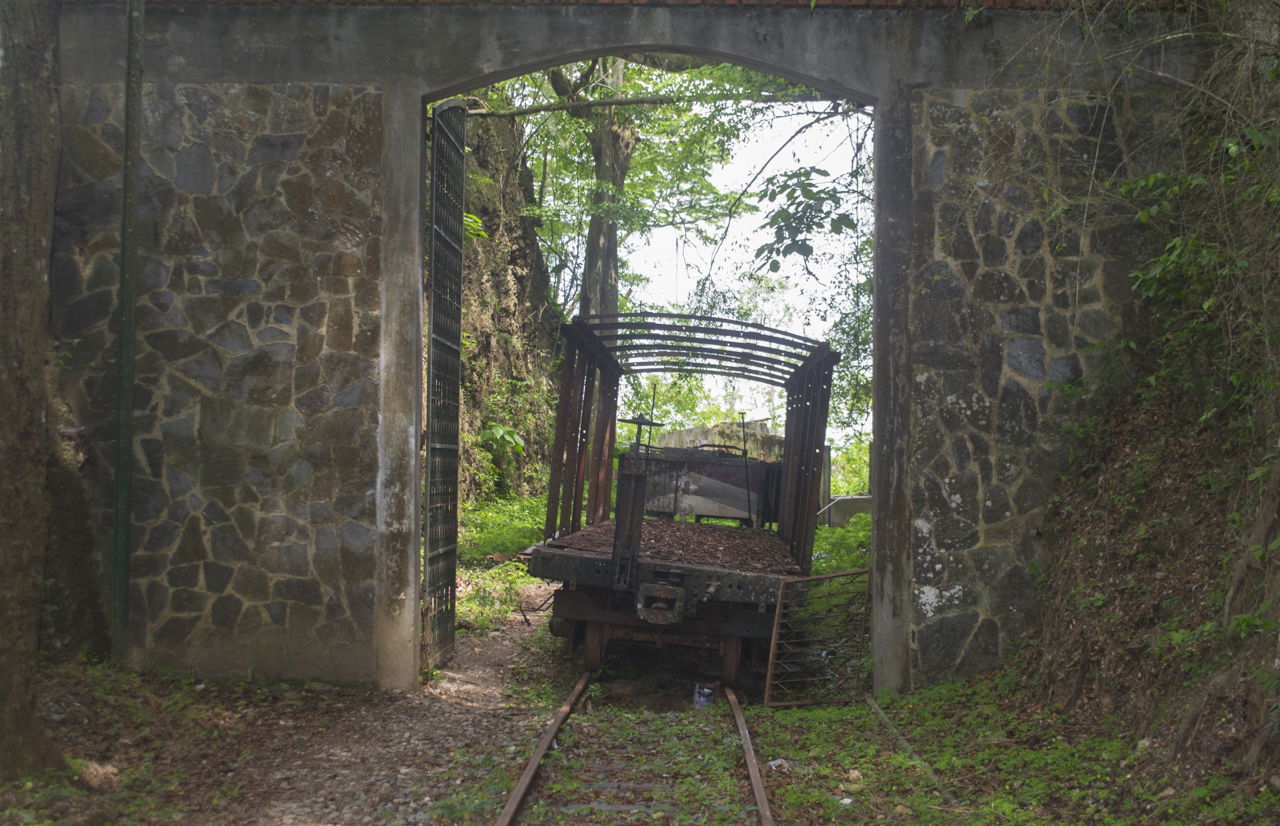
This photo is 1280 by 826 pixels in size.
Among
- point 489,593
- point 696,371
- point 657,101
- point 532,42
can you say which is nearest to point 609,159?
point 657,101

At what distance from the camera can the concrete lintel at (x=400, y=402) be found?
315 inches

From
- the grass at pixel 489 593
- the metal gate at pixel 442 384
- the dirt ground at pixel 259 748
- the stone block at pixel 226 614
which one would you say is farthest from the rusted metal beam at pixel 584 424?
the stone block at pixel 226 614

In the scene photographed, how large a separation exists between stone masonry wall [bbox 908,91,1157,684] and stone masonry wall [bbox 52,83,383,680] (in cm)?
428

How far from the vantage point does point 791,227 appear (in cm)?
1103

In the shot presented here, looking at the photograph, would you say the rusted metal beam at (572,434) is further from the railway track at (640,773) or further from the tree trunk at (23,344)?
the tree trunk at (23,344)

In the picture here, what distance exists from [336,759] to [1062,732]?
4414 millimetres

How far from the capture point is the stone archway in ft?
25.8

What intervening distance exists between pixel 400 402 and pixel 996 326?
464cm

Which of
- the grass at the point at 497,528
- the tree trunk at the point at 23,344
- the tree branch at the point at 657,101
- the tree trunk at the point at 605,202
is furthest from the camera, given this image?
the tree trunk at the point at 605,202

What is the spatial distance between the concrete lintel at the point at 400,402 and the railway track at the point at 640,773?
4.78ft

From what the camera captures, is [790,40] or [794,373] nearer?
[790,40]

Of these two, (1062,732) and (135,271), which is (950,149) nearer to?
(1062,732)

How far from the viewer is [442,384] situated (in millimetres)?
9188

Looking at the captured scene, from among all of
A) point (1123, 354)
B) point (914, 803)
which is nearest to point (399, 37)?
point (1123, 354)
